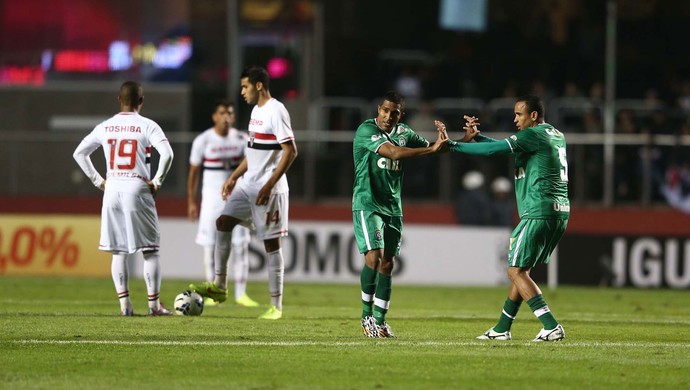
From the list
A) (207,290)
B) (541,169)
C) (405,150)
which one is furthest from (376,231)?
(207,290)

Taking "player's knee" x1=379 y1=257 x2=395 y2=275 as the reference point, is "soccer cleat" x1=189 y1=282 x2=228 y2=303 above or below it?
below

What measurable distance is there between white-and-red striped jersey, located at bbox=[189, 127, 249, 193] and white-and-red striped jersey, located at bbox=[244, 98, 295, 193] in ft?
8.74

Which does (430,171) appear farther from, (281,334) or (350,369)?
(350,369)

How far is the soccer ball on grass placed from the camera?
13656mm

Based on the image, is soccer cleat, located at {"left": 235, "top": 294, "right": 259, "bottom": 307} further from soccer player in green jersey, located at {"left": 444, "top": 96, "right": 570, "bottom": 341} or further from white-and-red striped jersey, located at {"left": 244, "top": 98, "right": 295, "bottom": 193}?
soccer player in green jersey, located at {"left": 444, "top": 96, "right": 570, "bottom": 341}

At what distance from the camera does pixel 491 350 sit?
10914 millimetres

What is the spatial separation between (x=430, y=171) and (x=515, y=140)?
468 inches

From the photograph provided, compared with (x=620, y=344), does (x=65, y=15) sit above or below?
above

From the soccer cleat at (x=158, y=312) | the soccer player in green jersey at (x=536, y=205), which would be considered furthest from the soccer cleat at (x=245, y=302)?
the soccer player in green jersey at (x=536, y=205)

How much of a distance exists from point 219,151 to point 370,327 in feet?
17.7

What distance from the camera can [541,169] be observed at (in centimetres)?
1162

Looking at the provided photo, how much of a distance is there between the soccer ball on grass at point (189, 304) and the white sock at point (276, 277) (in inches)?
28.7

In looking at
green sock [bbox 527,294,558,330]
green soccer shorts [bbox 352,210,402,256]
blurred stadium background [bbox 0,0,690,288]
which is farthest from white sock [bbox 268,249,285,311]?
blurred stadium background [bbox 0,0,690,288]

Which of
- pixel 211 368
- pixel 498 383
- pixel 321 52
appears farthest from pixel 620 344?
pixel 321 52
